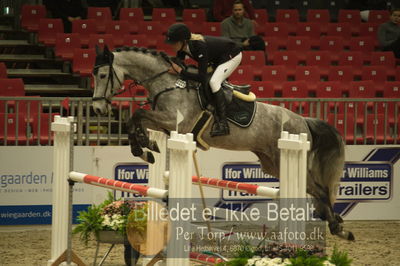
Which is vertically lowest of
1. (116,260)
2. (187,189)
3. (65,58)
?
(116,260)

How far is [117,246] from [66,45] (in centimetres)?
402

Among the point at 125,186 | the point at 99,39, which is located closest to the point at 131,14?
the point at 99,39

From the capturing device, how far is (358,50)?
45.0ft

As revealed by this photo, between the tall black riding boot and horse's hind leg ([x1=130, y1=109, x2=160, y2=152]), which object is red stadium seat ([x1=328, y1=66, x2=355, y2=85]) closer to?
the tall black riding boot

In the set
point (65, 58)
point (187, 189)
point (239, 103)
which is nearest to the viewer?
point (187, 189)

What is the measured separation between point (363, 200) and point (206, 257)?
4498mm

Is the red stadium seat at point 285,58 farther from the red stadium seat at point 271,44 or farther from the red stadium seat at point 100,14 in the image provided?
the red stadium seat at point 100,14

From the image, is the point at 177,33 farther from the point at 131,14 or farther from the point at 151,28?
the point at 131,14

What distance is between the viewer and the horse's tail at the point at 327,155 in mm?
8922

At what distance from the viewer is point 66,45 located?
1242 cm

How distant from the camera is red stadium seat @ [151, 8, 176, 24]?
13.7m

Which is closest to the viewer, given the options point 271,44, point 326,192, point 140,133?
point 140,133

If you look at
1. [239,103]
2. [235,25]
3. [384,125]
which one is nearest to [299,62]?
[235,25]

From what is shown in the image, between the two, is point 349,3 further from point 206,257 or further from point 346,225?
point 206,257
